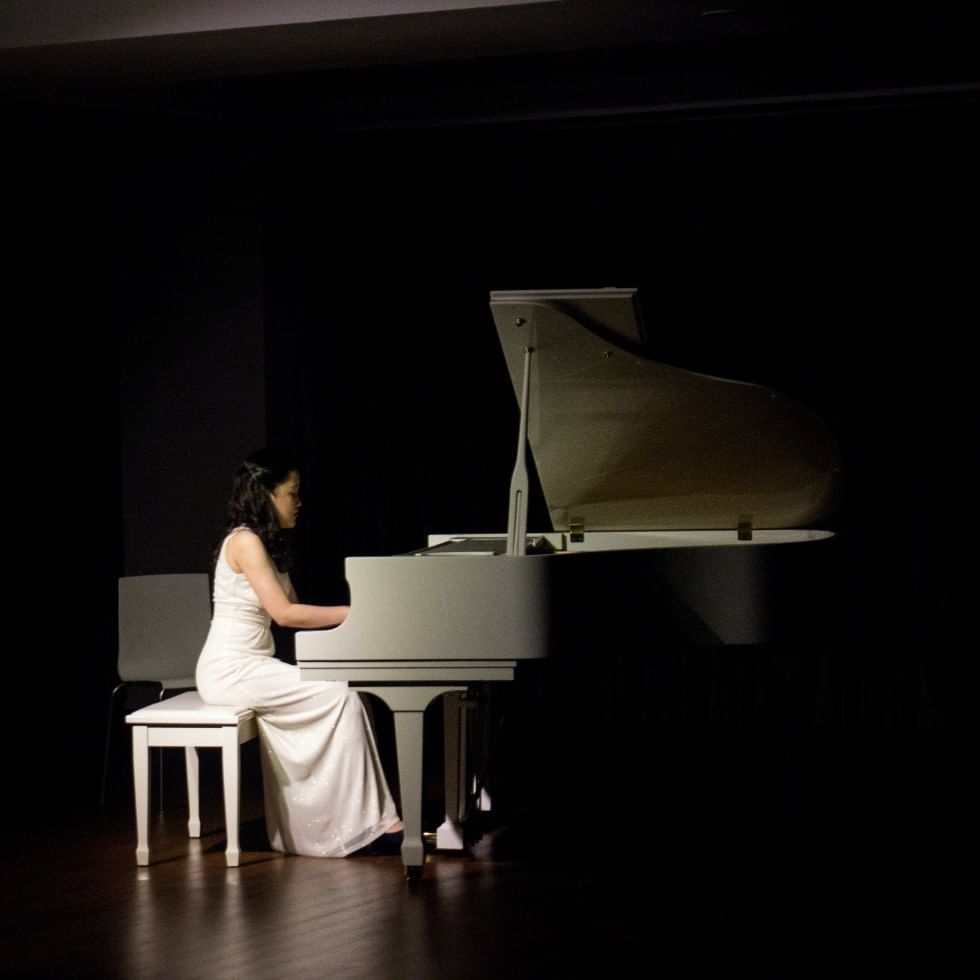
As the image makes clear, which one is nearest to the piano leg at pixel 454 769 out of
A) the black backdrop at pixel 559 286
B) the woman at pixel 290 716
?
the woman at pixel 290 716

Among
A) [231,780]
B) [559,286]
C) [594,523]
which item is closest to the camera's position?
[231,780]

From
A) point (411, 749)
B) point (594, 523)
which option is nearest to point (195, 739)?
point (411, 749)

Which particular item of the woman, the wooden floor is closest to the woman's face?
the woman

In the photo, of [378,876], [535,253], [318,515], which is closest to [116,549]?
[318,515]

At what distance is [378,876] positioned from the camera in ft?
12.8

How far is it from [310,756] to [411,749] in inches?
19.4

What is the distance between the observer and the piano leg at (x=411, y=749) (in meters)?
3.71

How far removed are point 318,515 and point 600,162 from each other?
2.21 meters

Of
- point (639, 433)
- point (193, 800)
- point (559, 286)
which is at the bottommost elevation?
point (193, 800)

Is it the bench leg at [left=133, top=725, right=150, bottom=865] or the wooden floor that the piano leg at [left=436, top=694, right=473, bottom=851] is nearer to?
the wooden floor

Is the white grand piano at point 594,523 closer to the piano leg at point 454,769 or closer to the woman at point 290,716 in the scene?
the piano leg at point 454,769

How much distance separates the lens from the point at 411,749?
3.74 meters

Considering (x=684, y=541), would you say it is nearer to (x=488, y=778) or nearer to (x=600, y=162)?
(x=488, y=778)

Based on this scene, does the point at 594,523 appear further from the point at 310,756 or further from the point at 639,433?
the point at 310,756
